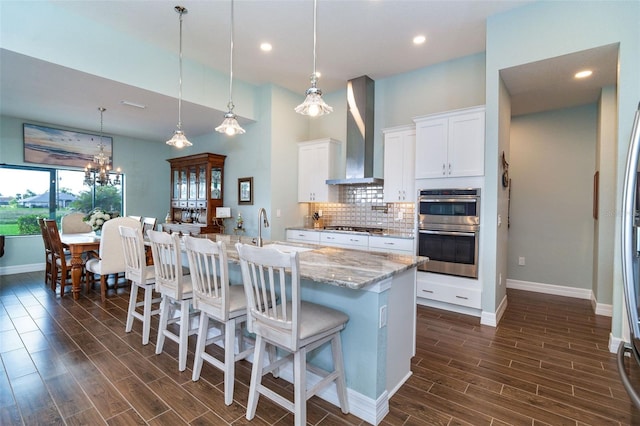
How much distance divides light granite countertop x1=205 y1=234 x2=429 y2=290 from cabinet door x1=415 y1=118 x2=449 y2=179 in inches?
72.0

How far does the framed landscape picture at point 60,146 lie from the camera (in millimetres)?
5680

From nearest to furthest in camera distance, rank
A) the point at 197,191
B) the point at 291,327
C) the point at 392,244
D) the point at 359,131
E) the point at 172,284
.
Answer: the point at 291,327 → the point at 172,284 → the point at 392,244 → the point at 359,131 → the point at 197,191

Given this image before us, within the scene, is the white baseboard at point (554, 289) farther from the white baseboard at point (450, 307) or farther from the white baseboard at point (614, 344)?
the white baseboard at point (450, 307)

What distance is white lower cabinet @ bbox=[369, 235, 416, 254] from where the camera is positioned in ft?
13.1

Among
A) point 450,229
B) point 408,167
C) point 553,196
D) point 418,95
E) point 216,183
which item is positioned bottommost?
point 450,229

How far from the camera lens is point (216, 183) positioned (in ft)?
19.4

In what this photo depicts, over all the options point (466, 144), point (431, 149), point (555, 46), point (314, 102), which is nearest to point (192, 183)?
point (431, 149)

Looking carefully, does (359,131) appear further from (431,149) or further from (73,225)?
(73,225)

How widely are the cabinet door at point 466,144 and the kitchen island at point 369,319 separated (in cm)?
184

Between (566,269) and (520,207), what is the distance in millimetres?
1092

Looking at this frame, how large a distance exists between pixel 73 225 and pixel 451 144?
21.8ft

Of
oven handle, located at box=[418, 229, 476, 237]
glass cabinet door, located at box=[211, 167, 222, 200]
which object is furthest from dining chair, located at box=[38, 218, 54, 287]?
oven handle, located at box=[418, 229, 476, 237]

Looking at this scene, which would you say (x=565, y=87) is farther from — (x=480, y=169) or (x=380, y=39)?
(x=380, y=39)

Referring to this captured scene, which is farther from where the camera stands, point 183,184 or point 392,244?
point 183,184
